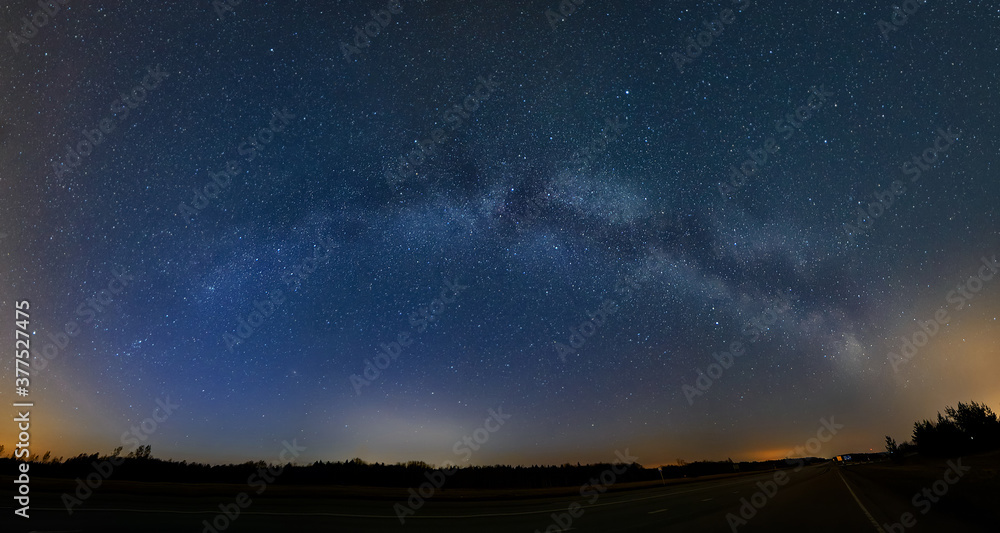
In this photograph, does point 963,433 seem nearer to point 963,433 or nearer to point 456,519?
point 963,433

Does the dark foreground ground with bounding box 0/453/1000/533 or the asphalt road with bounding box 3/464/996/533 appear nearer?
the asphalt road with bounding box 3/464/996/533

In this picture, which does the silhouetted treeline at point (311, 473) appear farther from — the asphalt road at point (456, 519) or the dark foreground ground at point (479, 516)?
the asphalt road at point (456, 519)

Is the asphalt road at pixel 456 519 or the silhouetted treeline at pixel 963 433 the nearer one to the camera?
the asphalt road at pixel 456 519

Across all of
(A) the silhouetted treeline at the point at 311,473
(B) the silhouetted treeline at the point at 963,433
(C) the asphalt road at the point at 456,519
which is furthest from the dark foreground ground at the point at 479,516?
(B) the silhouetted treeline at the point at 963,433

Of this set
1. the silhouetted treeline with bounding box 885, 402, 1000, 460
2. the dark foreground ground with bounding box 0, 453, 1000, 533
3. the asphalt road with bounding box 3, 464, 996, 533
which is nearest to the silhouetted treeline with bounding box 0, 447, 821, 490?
the dark foreground ground with bounding box 0, 453, 1000, 533

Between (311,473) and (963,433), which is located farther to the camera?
(963,433)

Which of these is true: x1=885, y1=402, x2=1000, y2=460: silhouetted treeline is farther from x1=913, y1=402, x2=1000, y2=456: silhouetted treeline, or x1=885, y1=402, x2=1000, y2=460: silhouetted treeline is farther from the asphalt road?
the asphalt road

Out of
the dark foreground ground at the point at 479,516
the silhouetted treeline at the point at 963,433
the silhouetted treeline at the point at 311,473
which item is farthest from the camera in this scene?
Result: the silhouetted treeline at the point at 963,433

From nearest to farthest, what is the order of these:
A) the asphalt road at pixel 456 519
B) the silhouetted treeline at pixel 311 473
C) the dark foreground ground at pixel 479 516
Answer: the asphalt road at pixel 456 519, the dark foreground ground at pixel 479 516, the silhouetted treeline at pixel 311 473

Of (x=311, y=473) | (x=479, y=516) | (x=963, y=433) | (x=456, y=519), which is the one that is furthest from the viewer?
(x=963, y=433)

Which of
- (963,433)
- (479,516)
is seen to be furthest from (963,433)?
(479,516)

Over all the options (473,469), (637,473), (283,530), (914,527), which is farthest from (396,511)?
(637,473)

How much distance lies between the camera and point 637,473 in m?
67.6

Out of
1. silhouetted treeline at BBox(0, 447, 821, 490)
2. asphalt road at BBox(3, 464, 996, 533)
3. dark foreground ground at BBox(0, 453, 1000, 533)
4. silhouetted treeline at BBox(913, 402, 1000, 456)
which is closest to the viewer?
asphalt road at BBox(3, 464, 996, 533)
